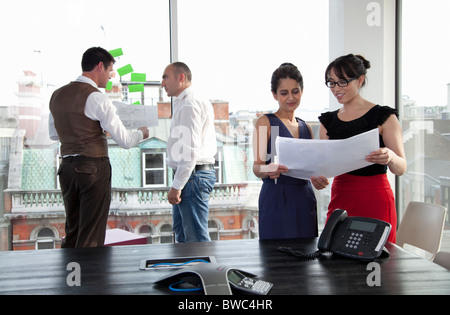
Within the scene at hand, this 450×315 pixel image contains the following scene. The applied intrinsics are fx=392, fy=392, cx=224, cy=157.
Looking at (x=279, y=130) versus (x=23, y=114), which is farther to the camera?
(x=23, y=114)

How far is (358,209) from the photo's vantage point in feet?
6.69

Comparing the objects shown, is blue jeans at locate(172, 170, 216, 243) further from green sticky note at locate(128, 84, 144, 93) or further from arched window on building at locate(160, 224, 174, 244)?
green sticky note at locate(128, 84, 144, 93)

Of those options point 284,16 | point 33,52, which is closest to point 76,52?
point 33,52

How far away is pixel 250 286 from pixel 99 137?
171 centimetres

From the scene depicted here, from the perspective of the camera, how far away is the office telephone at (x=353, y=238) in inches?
55.1

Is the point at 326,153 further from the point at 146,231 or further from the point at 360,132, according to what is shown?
the point at 146,231

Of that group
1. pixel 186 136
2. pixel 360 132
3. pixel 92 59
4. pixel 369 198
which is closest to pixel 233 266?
pixel 369 198

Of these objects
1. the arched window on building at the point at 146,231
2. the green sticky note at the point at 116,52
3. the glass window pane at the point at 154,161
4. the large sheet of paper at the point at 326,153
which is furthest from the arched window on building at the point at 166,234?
the large sheet of paper at the point at 326,153

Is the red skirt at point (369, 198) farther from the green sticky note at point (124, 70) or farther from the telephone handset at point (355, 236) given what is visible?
the green sticky note at point (124, 70)

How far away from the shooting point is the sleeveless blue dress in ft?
A: 6.93

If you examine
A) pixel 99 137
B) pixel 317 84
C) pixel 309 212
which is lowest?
pixel 309 212

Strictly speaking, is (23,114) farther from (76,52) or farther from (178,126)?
(178,126)

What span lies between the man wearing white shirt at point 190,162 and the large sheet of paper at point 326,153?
889 millimetres

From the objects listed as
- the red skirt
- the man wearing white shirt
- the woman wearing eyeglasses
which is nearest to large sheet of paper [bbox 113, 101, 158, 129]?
the man wearing white shirt
